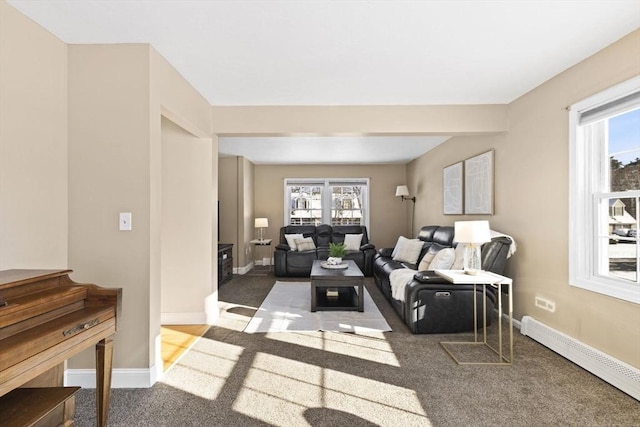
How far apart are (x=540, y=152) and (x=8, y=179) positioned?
168 inches

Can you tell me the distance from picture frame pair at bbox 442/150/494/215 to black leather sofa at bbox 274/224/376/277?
1911 mm

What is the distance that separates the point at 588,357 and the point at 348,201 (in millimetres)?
5761

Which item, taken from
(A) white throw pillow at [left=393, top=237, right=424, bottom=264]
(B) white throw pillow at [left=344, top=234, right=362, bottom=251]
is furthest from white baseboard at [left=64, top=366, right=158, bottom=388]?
(B) white throw pillow at [left=344, top=234, right=362, bottom=251]

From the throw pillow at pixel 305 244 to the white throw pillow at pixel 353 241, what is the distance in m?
0.73

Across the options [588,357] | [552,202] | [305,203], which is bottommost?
[588,357]

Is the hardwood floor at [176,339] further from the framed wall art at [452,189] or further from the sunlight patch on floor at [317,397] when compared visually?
the framed wall art at [452,189]

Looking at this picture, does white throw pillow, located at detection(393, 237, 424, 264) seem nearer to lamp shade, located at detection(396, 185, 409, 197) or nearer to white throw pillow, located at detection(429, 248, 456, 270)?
white throw pillow, located at detection(429, 248, 456, 270)

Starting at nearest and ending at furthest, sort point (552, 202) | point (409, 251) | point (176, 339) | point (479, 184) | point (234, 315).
Result: point (552, 202)
point (176, 339)
point (234, 315)
point (479, 184)
point (409, 251)

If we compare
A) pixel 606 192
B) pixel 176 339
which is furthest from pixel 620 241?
pixel 176 339

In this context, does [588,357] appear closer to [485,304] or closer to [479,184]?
[485,304]

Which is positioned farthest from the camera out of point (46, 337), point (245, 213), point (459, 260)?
point (245, 213)

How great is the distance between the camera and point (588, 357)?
8.46 feet

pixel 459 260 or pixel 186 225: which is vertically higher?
pixel 186 225

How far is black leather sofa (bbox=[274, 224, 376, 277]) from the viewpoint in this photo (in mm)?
6438
